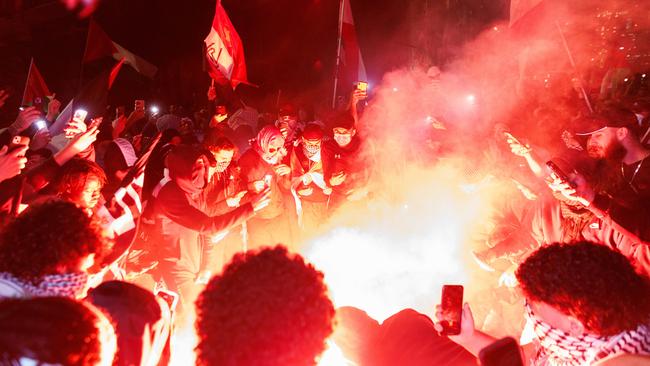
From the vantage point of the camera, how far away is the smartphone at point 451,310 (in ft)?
9.14

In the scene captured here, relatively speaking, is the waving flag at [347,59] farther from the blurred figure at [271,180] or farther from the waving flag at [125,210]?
the waving flag at [125,210]

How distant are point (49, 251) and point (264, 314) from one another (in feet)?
3.99

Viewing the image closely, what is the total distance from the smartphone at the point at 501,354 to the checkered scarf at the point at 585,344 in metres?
0.28

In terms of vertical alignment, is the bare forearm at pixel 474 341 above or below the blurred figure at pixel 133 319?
below

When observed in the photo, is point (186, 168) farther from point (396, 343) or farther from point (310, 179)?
point (396, 343)

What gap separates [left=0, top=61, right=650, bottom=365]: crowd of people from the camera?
1.80 meters

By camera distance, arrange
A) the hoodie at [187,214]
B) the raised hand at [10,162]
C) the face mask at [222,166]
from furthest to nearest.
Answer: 1. the face mask at [222,166]
2. the hoodie at [187,214]
3. the raised hand at [10,162]

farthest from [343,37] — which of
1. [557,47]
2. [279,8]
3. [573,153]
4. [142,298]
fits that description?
[279,8]

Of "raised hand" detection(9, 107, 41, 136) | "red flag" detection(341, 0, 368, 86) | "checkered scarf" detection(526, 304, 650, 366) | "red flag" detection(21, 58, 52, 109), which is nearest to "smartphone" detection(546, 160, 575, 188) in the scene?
"checkered scarf" detection(526, 304, 650, 366)

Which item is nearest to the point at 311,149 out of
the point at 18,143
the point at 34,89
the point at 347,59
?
the point at 347,59

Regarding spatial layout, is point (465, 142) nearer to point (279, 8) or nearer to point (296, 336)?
point (296, 336)

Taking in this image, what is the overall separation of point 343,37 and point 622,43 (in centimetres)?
622

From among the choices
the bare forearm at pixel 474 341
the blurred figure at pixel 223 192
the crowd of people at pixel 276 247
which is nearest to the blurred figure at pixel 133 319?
the crowd of people at pixel 276 247

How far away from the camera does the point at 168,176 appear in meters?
5.30
